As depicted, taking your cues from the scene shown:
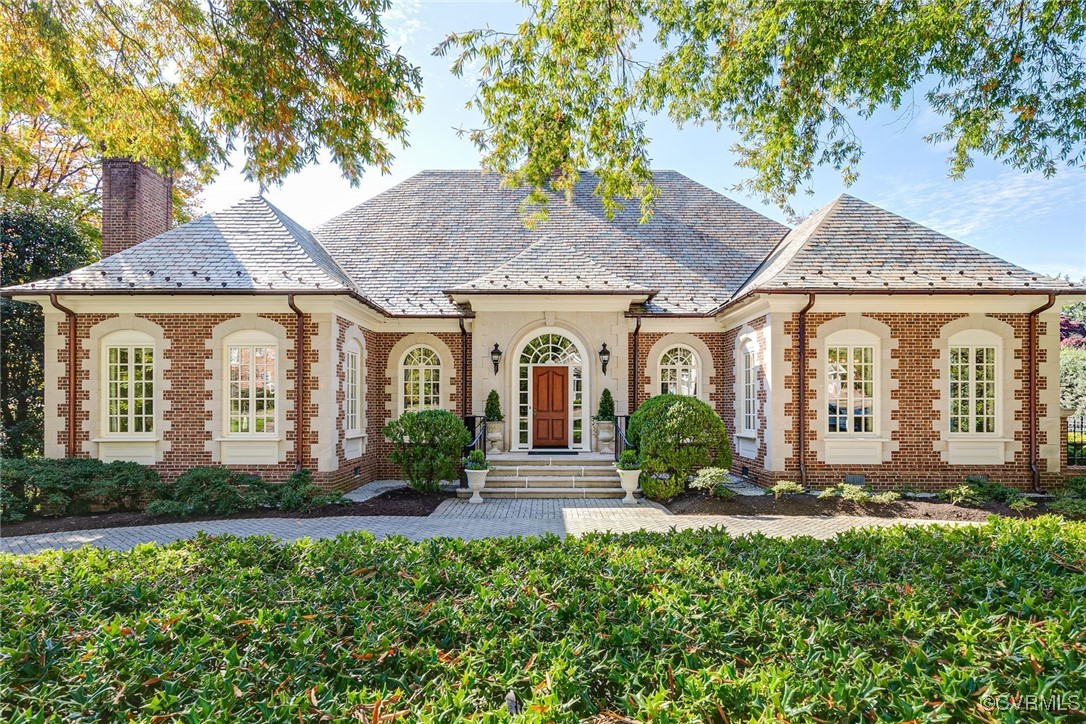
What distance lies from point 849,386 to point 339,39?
11.2 m

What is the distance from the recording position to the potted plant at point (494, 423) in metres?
12.8

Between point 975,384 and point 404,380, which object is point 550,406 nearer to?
point 404,380

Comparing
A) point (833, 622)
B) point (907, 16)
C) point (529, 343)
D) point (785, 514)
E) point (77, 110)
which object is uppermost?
point (907, 16)

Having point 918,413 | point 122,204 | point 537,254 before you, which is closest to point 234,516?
point 537,254

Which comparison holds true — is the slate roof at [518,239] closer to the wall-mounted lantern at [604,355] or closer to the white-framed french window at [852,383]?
the wall-mounted lantern at [604,355]

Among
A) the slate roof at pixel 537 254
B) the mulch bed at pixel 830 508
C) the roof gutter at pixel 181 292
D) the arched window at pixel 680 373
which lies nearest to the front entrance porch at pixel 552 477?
the mulch bed at pixel 830 508

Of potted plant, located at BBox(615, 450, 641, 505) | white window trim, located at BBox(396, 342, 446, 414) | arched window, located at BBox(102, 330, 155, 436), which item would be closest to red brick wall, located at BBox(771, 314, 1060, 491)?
potted plant, located at BBox(615, 450, 641, 505)

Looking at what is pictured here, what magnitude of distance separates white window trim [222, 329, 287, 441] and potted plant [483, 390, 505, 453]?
14.5 feet

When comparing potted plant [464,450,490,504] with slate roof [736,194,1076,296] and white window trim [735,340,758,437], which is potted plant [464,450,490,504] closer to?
white window trim [735,340,758,437]

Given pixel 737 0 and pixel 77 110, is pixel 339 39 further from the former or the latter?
pixel 737 0

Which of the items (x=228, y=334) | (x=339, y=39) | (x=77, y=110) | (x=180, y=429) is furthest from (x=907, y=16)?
(x=180, y=429)

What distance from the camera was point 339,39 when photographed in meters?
6.15

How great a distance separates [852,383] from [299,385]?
38.5 ft

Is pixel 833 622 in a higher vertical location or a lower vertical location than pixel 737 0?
lower
